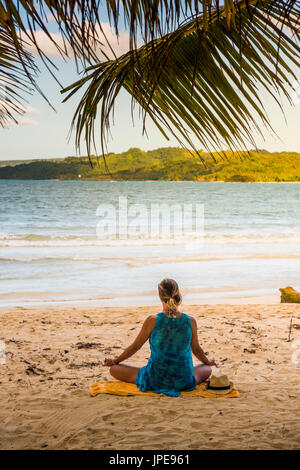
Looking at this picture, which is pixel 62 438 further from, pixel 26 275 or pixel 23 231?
pixel 23 231

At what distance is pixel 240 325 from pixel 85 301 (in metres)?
3.37

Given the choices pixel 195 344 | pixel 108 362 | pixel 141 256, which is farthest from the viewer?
pixel 141 256

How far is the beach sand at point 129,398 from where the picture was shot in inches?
115

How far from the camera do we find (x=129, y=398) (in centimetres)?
356

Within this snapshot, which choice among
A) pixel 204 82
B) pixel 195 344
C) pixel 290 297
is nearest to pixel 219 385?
pixel 195 344

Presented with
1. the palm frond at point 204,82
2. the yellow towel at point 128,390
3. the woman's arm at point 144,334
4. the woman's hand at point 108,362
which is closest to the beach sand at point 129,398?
the yellow towel at point 128,390

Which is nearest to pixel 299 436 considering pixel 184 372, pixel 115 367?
pixel 184 372

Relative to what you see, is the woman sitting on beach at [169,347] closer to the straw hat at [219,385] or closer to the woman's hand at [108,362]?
the woman's hand at [108,362]

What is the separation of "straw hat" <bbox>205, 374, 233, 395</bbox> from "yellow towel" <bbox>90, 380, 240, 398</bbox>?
0.10 ft

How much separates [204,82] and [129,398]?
8.65 ft

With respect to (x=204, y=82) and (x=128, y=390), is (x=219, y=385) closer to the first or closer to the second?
(x=128, y=390)

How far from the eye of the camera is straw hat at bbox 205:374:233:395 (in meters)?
3.61

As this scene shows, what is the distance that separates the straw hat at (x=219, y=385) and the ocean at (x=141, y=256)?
495cm

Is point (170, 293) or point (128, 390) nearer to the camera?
point (170, 293)
